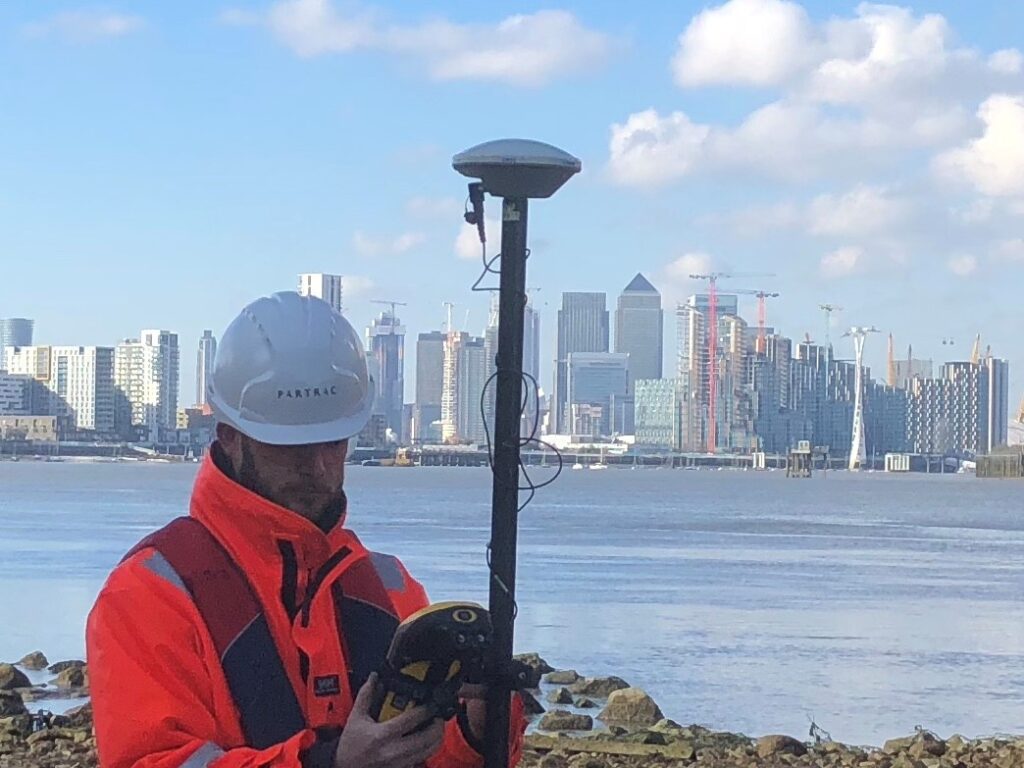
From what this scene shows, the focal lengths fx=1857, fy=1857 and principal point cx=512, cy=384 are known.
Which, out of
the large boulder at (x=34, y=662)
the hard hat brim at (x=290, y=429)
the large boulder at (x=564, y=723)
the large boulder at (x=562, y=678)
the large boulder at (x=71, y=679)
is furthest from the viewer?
the large boulder at (x=34, y=662)

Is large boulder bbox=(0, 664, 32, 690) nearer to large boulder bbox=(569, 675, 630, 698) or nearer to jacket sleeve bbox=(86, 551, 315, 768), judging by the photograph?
large boulder bbox=(569, 675, 630, 698)

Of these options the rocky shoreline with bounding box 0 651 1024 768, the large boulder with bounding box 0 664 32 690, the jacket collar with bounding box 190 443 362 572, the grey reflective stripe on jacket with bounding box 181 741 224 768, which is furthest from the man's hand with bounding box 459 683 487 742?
the large boulder with bounding box 0 664 32 690

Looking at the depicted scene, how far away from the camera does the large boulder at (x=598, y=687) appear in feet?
63.8

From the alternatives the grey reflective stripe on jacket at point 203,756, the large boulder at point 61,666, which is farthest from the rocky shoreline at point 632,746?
the grey reflective stripe on jacket at point 203,756

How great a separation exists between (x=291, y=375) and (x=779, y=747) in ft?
39.2

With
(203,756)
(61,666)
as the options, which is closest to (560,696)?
(61,666)

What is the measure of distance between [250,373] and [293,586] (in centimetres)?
41

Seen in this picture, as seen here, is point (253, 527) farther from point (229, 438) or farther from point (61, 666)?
point (61, 666)

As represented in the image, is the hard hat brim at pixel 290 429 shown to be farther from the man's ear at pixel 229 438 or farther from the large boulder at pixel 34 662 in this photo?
the large boulder at pixel 34 662

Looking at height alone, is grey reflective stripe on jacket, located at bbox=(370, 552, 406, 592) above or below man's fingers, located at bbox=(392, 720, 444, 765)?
above

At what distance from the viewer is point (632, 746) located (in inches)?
547

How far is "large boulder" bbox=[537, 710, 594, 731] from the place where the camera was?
52.7 ft

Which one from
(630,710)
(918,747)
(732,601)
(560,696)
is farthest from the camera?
(732,601)

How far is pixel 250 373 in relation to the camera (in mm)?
3344
